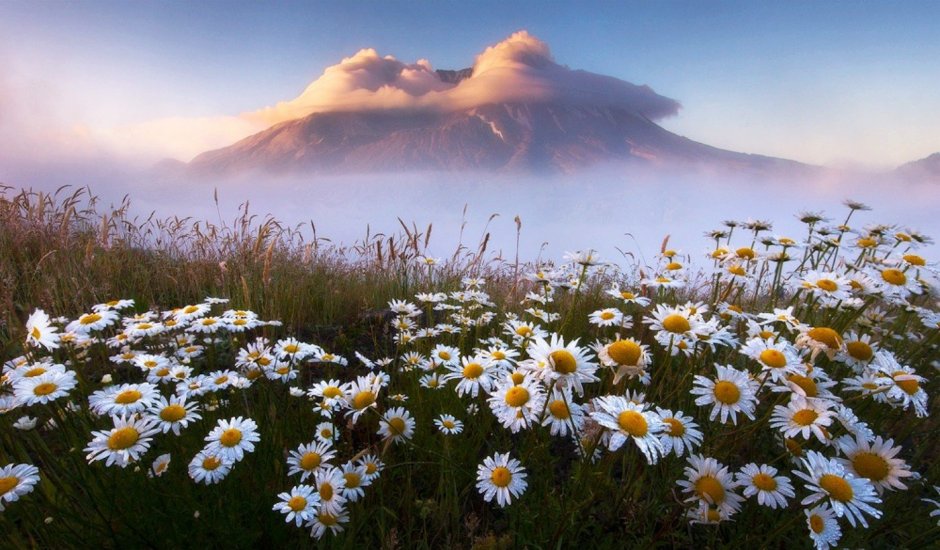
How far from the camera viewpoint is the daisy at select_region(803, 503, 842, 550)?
63.6 inches

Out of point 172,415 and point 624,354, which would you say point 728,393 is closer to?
point 624,354

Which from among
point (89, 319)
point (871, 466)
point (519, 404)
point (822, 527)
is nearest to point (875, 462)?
point (871, 466)

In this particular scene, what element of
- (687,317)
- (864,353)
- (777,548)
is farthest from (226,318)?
(864,353)

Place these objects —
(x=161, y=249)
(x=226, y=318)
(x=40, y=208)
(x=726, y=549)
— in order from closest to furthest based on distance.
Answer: (x=726, y=549) < (x=226, y=318) < (x=40, y=208) < (x=161, y=249)

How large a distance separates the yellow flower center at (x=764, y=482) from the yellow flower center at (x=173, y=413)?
226cm

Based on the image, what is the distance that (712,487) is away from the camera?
1.79 m

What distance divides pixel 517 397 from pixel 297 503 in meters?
0.92

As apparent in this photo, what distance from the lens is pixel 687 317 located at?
2.26m

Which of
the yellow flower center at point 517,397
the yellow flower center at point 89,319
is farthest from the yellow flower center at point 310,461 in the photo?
the yellow flower center at point 89,319

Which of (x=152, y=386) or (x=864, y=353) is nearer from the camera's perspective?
(x=152, y=386)

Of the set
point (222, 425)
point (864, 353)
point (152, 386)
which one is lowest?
point (222, 425)

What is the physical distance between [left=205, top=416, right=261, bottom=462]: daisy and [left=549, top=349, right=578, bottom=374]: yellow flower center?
3.90 feet

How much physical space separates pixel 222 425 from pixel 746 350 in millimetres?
2287

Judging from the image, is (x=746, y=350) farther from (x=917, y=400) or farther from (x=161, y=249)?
(x=161, y=249)
